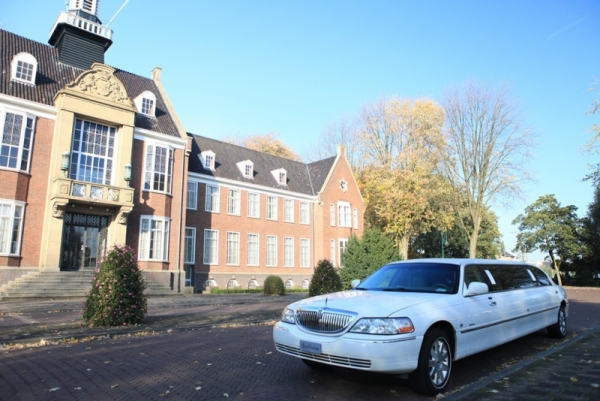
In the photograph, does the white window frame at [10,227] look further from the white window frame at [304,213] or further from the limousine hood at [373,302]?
the white window frame at [304,213]

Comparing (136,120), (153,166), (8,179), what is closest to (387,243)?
(153,166)

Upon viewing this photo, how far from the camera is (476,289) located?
19.4 feet

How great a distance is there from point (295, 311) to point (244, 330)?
17.2 feet

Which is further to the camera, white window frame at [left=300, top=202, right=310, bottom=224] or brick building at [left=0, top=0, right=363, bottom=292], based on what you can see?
white window frame at [left=300, top=202, right=310, bottom=224]

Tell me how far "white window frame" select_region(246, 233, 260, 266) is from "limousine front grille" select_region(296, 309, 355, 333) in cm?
2753

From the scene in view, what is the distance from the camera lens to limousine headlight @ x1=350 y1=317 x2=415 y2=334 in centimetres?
471

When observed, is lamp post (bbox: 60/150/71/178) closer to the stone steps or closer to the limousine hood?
the stone steps

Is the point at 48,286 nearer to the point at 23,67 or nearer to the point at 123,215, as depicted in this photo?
the point at 123,215

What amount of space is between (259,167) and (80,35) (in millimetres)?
16669

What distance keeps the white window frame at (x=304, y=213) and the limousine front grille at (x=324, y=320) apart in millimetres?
31596

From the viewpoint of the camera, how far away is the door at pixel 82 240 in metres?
21.5

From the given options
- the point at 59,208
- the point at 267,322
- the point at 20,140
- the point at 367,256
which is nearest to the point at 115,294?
the point at 267,322

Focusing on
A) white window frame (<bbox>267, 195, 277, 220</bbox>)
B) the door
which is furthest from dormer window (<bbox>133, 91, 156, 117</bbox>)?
white window frame (<bbox>267, 195, 277, 220</bbox>)

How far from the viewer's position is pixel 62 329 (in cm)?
988
